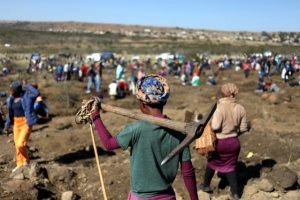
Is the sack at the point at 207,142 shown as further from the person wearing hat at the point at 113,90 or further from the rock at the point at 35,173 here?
the person wearing hat at the point at 113,90

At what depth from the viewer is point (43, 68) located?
23484mm

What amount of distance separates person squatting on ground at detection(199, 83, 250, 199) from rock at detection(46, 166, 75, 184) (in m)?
2.38

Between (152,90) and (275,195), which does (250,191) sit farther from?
(152,90)

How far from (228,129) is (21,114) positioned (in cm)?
339

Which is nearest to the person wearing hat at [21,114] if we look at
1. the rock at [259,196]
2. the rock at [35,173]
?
the rock at [35,173]

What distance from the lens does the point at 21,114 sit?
18.4 ft

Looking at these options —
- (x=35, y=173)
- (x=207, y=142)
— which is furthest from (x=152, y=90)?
(x=35, y=173)

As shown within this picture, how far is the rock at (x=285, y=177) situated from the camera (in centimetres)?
465

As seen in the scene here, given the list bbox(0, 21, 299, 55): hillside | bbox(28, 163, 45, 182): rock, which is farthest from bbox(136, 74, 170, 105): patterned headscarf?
bbox(0, 21, 299, 55): hillside

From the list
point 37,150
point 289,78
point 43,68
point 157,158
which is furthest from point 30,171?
point 43,68

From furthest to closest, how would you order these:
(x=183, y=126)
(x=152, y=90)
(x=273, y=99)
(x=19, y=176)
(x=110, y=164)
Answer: (x=273, y=99), (x=110, y=164), (x=19, y=176), (x=152, y=90), (x=183, y=126)

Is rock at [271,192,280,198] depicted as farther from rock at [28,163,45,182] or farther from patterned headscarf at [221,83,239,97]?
rock at [28,163,45,182]

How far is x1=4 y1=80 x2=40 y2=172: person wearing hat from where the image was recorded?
5.49 m

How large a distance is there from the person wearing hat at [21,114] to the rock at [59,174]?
19.8 inches
